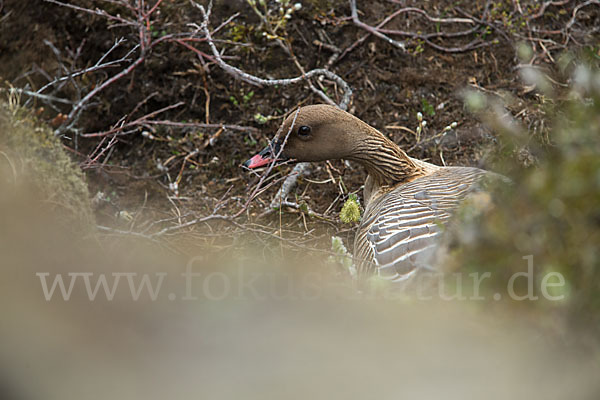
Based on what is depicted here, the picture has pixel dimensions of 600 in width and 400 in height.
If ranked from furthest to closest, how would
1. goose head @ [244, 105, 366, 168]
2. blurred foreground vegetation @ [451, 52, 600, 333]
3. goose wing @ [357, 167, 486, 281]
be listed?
goose head @ [244, 105, 366, 168], goose wing @ [357, 167, 486, 281], blurred foreground vegetation @ [451, 52, 600, 333]

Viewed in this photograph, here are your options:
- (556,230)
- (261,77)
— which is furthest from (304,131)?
(556,230)

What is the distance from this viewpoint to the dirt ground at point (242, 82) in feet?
15.7

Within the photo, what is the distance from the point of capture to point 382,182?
13.3ft

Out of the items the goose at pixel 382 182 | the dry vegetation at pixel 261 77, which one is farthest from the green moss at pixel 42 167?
the dry vegetation at pixel 261 77

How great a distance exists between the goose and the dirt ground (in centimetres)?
75

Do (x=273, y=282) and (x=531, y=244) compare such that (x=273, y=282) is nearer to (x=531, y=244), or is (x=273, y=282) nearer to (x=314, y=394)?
(x=314, y=394)

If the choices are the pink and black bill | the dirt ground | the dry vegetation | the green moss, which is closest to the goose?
the pink and black bill

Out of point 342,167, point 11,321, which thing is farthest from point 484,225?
point 342,167

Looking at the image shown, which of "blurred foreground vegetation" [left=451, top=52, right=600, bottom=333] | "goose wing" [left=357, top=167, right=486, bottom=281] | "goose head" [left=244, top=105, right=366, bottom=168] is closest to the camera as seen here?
"blurred foreground vegetation" [left=451, top=52, right=600, bottom=333]

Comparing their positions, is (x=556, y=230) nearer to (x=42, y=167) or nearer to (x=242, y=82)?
(x=42, y=167)

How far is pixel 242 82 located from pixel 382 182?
174 cm

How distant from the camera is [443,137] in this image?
4707mm

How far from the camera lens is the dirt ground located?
479cm

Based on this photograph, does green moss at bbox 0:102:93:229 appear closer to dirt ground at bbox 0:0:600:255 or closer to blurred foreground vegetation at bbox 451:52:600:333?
blurred foreground vegetation at bbox 451:52:600:333
